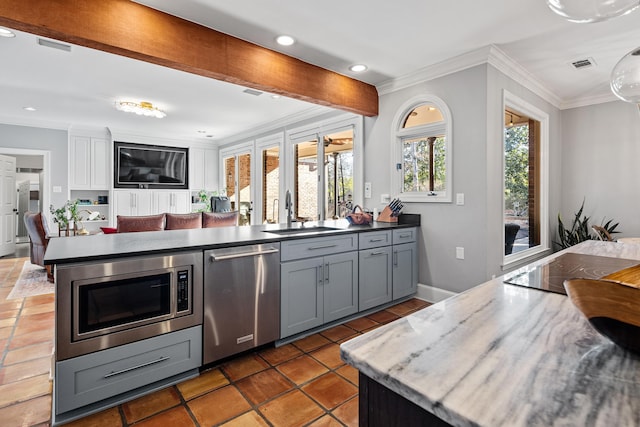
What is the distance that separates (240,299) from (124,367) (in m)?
0.74

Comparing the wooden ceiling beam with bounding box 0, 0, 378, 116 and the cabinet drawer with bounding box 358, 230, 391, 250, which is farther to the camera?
the cabinet drawer with bounding box 358, 230, 391, 250

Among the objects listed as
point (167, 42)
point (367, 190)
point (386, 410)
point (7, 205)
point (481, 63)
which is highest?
point (481, 63)

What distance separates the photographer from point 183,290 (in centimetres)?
201

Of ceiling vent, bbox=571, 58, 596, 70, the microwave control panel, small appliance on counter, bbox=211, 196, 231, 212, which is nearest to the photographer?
the microwave control panel

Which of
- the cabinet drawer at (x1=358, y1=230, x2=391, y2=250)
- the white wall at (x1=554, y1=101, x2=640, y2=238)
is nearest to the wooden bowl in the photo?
the cabinet drawer at (x1=358, y1=230, x2=391, y2=250)

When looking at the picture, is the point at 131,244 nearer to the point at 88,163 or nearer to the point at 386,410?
the point at 386,410

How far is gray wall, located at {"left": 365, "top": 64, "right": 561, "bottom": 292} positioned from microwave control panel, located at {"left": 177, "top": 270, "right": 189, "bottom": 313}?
2589 mm

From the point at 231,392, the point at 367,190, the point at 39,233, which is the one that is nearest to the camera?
the point at 231,392

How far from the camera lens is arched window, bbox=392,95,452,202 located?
3482 millimetres

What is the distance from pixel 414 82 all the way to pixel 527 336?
3461mm

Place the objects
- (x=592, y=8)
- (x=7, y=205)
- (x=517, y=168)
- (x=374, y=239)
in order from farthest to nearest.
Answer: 1. (x=7, y=205)
2. (x=517, y=168)
3. (x=374, y=239)
4. (x=592, y=8)

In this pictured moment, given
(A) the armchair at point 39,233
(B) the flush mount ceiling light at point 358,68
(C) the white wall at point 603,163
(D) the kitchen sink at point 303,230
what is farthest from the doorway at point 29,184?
(C) the white wall at point 603,163

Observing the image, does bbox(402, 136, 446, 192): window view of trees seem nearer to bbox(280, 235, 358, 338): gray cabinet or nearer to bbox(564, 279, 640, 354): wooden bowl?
bbox(280, 235, 358, 338): gray cabinet

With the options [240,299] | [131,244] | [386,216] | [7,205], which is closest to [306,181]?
[386,216]
